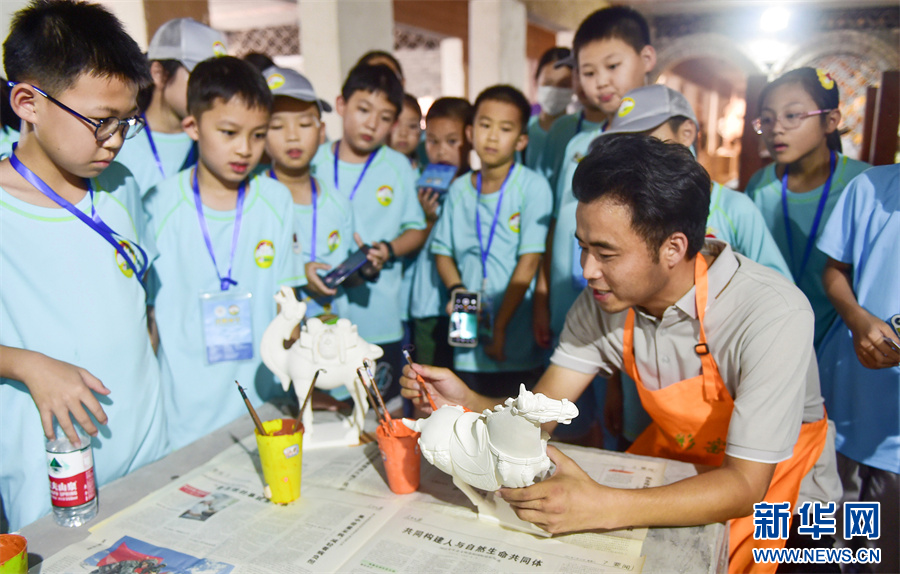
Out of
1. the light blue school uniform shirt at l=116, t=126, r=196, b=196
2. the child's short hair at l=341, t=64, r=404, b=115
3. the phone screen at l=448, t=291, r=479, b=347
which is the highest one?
the child's short hair at l=341, t=64, r=404, b=115

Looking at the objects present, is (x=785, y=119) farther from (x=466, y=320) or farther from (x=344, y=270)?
(x=344, y=270)

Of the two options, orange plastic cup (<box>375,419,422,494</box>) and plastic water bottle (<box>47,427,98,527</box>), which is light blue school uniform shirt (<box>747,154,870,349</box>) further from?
plastic water bottle (<box>47,427,98,527</box>)

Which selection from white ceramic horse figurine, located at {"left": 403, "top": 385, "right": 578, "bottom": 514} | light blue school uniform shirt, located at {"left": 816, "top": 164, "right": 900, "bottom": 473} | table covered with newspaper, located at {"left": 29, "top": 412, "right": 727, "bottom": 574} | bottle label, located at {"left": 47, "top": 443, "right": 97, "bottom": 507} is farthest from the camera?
light blue school uniform shirt, located at {"left": 816, "top": 164, "right": 900, "bottom": 473}

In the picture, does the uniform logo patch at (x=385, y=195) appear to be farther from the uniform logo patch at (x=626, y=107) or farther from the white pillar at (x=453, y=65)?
the white pillar at (x=453, y=65)

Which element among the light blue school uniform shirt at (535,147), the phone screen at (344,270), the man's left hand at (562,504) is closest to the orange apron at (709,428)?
the man's left hand at (562,504)

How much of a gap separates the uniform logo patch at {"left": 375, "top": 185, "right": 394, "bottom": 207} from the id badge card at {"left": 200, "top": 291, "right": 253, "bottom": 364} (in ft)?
3.05

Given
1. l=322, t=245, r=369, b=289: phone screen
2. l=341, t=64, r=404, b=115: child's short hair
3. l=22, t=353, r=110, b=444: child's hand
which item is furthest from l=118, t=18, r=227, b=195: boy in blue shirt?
l=22, t=353, r=110, b=444: child's hand

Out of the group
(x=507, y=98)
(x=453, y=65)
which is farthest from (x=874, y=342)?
(x=453, y=65)

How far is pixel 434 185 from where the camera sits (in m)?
2.80

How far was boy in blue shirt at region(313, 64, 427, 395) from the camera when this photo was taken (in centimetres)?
268

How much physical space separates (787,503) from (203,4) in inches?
164

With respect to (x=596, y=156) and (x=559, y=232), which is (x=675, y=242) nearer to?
(x=596, y=156)

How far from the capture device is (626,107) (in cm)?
222

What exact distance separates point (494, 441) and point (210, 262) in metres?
1.33
